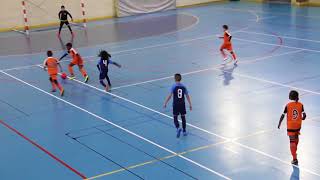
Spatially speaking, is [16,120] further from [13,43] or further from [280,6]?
[280,6]

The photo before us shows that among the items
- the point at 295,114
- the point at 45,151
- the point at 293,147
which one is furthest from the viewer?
the point at 45,151

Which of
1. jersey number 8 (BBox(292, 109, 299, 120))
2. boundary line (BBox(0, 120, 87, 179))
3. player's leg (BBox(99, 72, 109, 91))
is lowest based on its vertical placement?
boundary line (BBox(0, 120, 87, 179))

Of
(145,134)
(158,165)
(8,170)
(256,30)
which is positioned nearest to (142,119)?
(145,134)

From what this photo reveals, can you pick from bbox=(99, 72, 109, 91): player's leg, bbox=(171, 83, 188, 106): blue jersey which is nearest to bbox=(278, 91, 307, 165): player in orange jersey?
bbox=(171, 83, 188, 106): blue jersey

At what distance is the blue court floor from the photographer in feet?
40.2

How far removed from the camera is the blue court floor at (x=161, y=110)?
40.2 ft

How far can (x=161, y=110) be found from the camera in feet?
54.5

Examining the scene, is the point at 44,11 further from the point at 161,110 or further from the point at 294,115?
the point at 294,115

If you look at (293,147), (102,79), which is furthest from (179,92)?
(102,79)

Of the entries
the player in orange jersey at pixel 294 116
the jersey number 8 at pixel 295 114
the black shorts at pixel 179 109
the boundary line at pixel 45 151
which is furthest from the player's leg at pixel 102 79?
the jersey number 8 at pixel 295 114

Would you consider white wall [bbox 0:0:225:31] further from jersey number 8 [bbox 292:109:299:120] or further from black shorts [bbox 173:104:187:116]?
jersey number 8 [bbox 292:109:299:120]

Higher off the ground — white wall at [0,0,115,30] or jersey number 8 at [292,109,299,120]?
white wall at [0,0,115,30]

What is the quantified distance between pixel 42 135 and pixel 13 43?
1713cm

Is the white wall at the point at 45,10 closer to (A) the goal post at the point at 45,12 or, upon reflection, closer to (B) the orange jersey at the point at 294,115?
(A) the goal post at the point at 45,12
